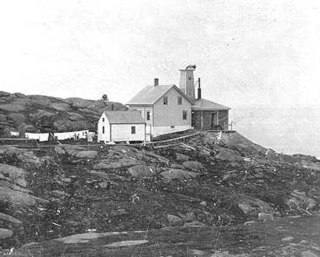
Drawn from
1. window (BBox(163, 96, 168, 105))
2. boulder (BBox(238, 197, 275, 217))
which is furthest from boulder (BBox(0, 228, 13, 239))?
window (BBox(163, 96, 168, 105))

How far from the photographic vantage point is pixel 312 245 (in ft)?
89.3

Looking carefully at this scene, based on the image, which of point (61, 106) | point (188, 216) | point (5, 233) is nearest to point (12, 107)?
point (61, 106)

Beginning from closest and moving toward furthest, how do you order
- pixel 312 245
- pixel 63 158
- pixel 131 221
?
1. pixel 312 245
2. pixel 131 221
3. pixel 63 158

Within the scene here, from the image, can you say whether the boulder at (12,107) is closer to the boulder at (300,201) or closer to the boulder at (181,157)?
the boulder at (181,157)

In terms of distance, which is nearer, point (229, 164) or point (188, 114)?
point (229, 164)

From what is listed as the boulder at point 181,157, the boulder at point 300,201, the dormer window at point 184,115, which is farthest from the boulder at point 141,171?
the dormer window at point 184,115

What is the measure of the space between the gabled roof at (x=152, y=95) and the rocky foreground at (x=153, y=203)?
8059mm

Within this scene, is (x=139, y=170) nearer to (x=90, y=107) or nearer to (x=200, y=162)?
(x=200, y=162)

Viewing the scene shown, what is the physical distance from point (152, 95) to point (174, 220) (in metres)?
25.0

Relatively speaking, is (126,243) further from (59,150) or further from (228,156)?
(228,156)

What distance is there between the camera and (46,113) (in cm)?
5606

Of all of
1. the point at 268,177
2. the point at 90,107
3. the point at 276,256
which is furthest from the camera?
the point at 90,107

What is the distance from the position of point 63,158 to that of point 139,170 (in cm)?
655

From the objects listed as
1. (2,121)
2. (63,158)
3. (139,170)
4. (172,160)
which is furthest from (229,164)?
(2,121)
